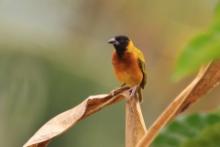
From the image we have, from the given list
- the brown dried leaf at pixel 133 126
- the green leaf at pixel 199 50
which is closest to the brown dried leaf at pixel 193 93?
the brown dried leaf at pixel 133 126

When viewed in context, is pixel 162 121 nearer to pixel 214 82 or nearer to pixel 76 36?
pixel 214 82

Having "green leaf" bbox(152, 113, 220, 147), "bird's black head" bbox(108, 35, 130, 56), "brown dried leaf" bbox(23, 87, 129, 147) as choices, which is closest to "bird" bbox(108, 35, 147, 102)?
"bird's black head" bbox(108, 35, 130, 56)

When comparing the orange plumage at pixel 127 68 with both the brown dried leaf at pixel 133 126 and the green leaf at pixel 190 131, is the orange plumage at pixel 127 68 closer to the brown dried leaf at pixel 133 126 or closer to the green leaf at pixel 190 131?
the brown dried leaf at pixel 133 126

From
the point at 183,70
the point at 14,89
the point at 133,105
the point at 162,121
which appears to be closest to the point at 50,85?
the point at 14,89

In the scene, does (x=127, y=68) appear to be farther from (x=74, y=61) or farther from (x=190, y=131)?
(x=74, y=61)

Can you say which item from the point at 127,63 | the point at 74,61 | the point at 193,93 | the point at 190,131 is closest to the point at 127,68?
the point at 127,63

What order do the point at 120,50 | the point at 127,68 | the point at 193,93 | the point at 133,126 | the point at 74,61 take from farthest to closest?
1. the point at 74,61
2. the point at 120,50
3. the point at 127,68
4. the point at 133,126
5. the point at 193,93
